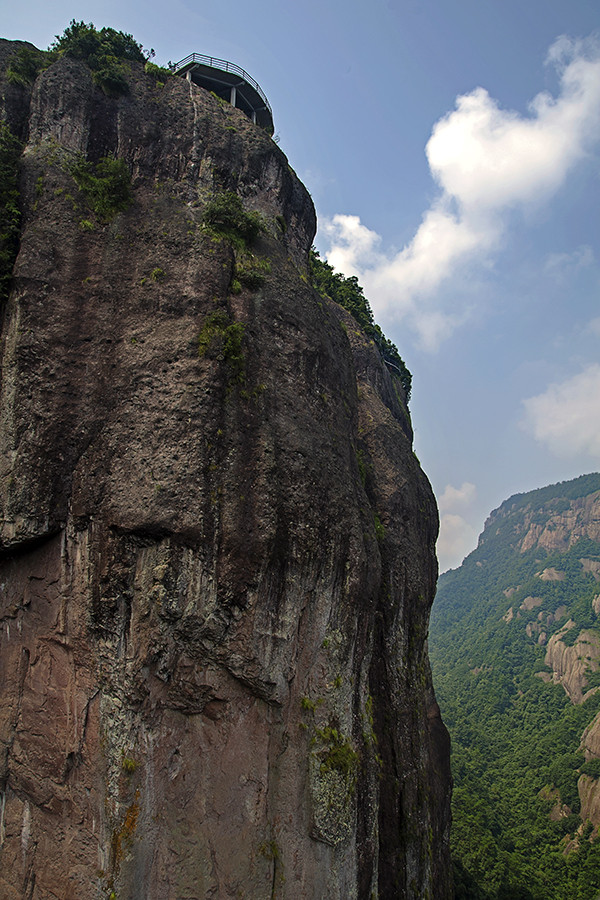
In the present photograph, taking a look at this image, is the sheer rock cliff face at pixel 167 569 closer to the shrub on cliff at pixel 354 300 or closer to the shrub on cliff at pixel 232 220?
the shrub on cliff at pixel 232 220

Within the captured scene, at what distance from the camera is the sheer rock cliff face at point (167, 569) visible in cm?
1089

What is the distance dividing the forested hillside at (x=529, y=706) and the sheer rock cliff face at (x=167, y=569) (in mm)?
20920

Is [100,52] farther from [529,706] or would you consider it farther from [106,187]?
[529,706]

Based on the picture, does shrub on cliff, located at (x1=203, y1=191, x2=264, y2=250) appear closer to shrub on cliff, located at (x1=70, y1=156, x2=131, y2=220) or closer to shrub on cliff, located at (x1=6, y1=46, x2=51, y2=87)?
shrub on cliff, located at (x1=70, y1=156, x2=131, y2=220)

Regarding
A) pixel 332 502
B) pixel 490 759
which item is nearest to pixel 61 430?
pixel 332 502

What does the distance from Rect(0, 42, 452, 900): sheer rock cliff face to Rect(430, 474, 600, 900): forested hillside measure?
20920mm

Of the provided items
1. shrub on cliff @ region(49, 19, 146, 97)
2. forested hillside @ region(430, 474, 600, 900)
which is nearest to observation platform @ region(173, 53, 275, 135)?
shrub on cliff @ region(49, 19, 146, 97)

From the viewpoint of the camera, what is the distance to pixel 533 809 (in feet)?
151

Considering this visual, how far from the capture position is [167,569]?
11250mm

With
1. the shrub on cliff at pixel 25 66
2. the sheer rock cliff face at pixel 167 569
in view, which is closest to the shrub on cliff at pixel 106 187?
the sheer rock cliff face at pixel 167 569

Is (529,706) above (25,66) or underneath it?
underneath

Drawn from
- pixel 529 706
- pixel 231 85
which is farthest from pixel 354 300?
pixel 529 706

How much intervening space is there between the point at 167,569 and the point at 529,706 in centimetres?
7771

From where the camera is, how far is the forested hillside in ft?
115
